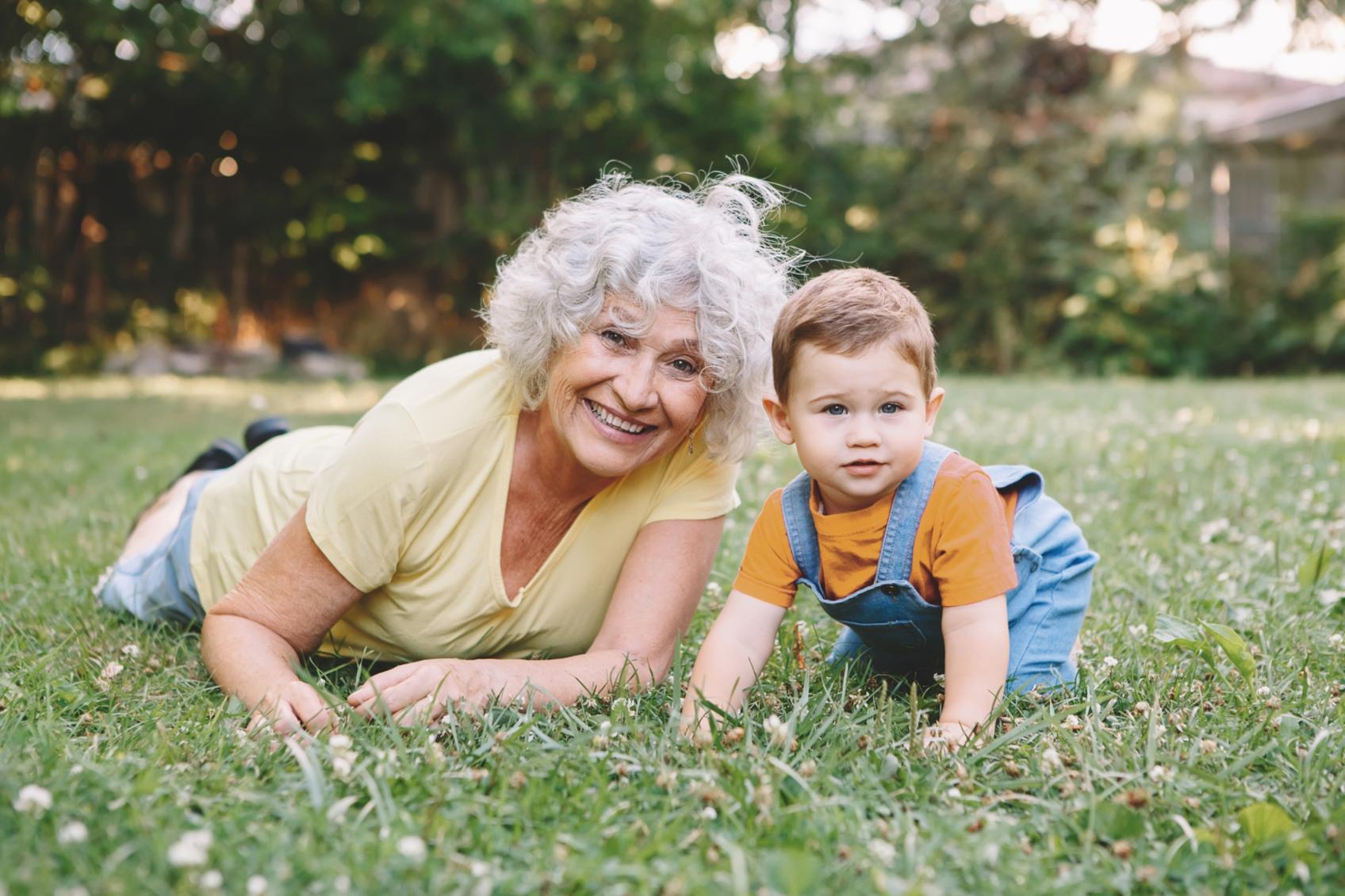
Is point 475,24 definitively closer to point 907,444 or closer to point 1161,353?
point 1161,353

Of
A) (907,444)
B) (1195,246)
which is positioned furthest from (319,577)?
(1195,246)

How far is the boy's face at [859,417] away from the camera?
2.23 metres

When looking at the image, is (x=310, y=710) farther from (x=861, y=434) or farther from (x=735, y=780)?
(x=861, y=434)

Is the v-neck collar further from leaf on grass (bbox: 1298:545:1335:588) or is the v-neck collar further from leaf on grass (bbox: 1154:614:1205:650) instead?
leaf on grass (bbox: 1298:545:1335:588)

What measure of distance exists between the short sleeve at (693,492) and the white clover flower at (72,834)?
1.47 metres

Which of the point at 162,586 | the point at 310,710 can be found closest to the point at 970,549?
the point at 310,710

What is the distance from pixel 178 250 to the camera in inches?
580

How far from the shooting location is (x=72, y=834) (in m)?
1.54

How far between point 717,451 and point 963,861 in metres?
1.30

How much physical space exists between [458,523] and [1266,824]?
174 cm

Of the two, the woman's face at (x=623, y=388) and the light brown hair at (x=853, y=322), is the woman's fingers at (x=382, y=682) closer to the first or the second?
the woman's face at (x=623, y=388)

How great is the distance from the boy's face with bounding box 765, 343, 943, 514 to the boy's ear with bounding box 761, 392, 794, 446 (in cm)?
10

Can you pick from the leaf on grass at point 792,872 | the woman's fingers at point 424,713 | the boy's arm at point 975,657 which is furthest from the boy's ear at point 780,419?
the leaf on grass at point 792,872

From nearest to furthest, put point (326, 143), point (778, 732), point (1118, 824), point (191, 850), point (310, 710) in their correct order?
point (191, 850) → point (1118, 824) → point (778, 732) → point (310, 710) → point (326, 143)
